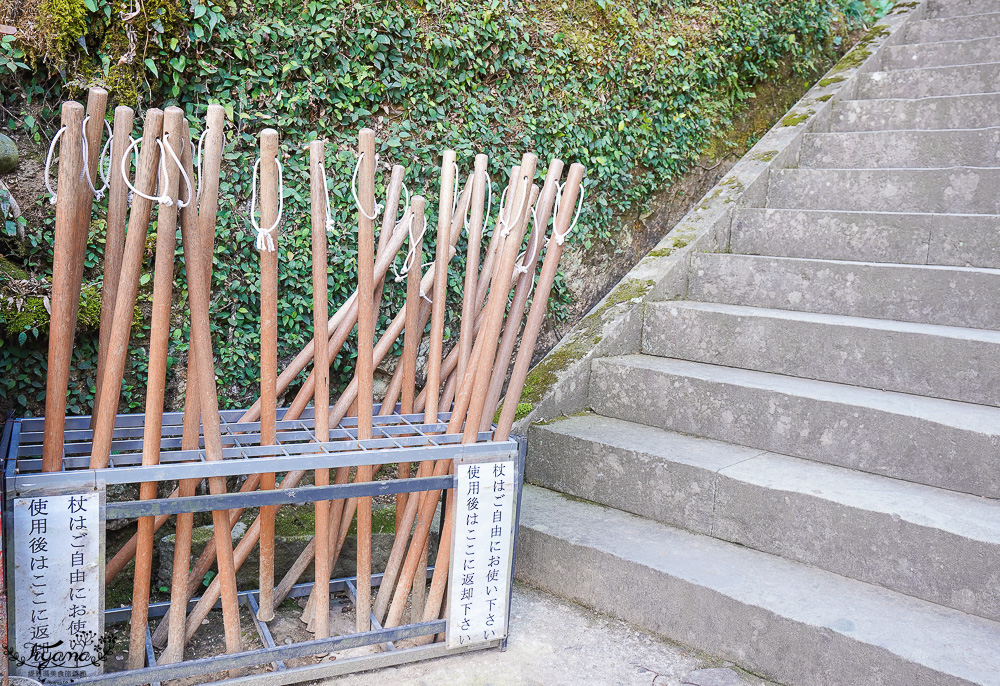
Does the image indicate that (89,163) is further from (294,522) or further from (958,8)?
(958,8)

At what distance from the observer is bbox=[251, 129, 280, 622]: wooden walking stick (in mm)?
1834

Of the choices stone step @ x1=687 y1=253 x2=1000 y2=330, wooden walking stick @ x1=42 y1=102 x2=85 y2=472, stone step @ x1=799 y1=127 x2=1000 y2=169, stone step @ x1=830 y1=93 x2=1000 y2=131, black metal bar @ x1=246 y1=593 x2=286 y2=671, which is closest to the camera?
wooden walking stick @ x1=42 y1=102 x2=85 y2=472

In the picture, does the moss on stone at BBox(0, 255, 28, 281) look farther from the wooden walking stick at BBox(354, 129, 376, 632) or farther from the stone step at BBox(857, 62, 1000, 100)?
the stone step at BBox(857, 62, 1000, 100)

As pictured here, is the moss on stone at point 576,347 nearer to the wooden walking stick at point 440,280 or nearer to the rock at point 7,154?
the wooden walking stick at point 440,280

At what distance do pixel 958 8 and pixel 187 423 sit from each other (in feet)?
17.7

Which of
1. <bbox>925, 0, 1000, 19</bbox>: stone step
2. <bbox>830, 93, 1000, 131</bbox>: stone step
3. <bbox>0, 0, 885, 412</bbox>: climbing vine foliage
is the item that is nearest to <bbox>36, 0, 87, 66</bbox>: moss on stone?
<bbox>0, 0, 885, 412</bbox>: climbing vine foliage

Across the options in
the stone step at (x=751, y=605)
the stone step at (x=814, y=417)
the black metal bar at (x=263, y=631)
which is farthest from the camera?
the stone step at (x=814, y=417)

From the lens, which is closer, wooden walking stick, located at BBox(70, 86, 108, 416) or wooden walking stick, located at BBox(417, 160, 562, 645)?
wooden walking stick, located at BBox(70, 86, 108, 416)

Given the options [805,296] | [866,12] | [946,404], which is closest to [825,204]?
[805,296]

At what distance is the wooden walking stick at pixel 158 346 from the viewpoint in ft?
5.57

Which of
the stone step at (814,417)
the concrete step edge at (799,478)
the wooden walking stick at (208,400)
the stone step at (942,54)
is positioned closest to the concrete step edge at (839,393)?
the stone step at (814,417)

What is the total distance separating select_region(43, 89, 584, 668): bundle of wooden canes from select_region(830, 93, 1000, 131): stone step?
2738 millimetres

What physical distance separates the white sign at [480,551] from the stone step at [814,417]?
3.57 ft

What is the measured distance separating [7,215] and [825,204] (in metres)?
3.58
